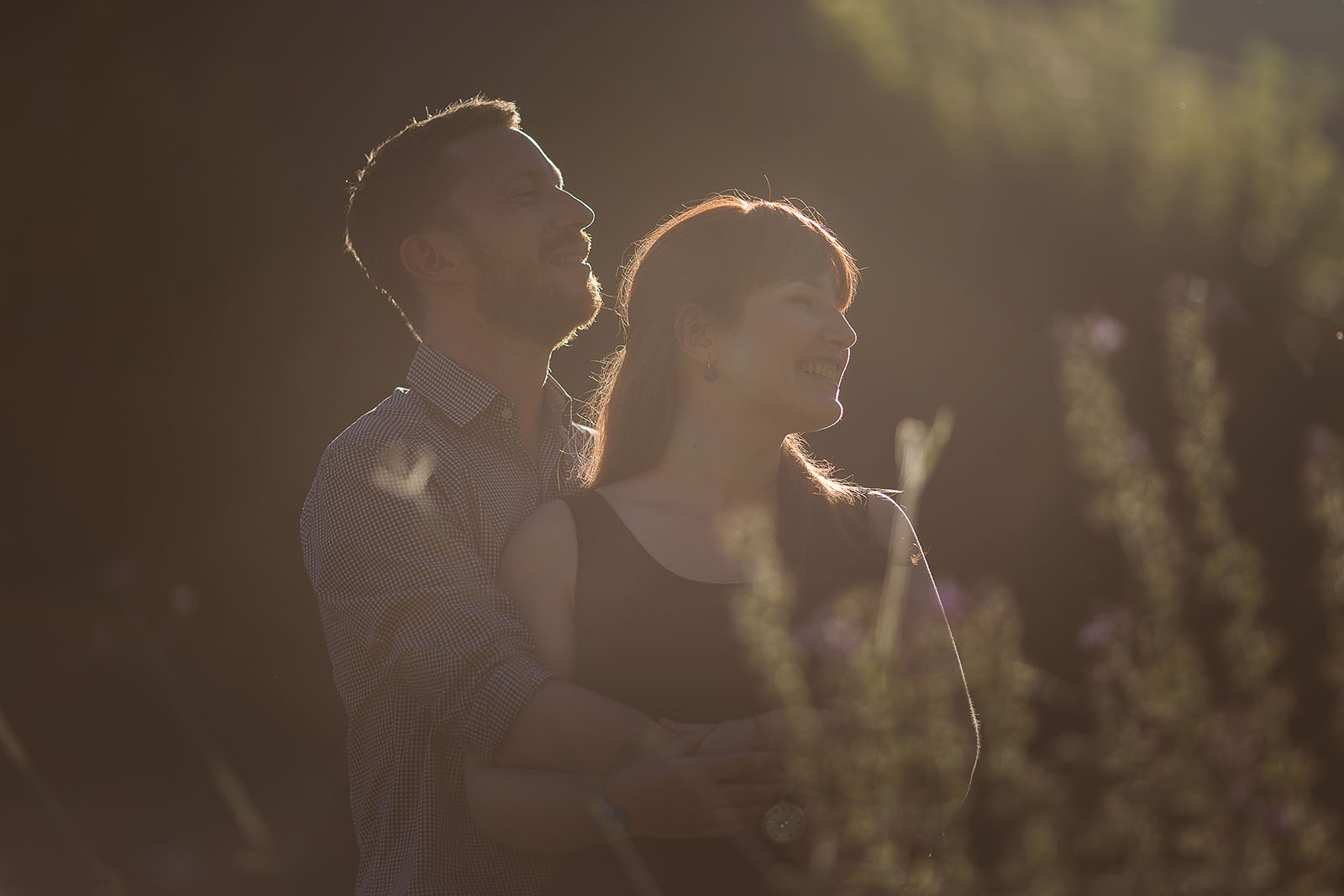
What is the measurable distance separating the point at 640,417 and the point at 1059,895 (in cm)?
150

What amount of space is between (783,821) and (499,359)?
131 cm

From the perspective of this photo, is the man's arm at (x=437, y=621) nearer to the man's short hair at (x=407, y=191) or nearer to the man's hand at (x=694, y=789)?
the man's hand at (x=694, y=789)

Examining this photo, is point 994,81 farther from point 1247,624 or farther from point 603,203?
point 1247,624

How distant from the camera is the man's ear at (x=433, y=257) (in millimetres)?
2551

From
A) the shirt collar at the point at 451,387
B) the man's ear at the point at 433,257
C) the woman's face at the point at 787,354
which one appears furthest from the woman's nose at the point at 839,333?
the man's ear at the point at 433,257

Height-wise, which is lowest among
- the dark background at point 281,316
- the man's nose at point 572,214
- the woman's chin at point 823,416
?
the dark background at point 281,316

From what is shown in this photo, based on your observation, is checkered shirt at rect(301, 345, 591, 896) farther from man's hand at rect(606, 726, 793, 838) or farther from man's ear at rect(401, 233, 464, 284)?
man's ear at rect(401, 233, 464, 284)

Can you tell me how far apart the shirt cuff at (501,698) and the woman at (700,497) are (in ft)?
0.43

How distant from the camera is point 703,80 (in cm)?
479

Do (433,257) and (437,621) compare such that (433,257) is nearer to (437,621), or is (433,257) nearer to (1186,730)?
(437,621)

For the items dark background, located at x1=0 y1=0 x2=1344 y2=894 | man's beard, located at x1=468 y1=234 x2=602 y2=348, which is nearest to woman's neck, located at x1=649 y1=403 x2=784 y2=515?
man's beard, located at x1=468 y1=234 x2=602 y2=348

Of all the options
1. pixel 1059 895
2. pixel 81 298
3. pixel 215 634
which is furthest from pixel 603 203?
pixel 1059 895

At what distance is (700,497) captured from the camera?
6.67ft

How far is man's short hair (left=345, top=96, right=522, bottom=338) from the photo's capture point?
2.67m
